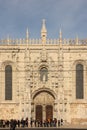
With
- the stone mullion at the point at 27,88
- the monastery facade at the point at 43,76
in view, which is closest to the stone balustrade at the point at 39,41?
the monastery facade at the point at 43,76

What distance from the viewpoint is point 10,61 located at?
196ft

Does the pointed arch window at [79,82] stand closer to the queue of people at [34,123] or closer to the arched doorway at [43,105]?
the arched doorway at [43,105]

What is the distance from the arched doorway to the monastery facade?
17 cm

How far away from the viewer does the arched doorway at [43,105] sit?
198 feet

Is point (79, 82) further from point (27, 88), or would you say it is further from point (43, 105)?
point (27, 88)

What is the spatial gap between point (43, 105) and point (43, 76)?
3591mm

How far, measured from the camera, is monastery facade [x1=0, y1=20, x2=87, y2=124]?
59250 millimetres

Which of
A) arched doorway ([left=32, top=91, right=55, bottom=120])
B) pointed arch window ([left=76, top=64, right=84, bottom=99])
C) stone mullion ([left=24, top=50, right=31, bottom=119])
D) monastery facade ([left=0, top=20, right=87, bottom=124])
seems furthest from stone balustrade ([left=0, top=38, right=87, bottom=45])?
arched doorway ([left=32, top=91, right=55, bottom=120])

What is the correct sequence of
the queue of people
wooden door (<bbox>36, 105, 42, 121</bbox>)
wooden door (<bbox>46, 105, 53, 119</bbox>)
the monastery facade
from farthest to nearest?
wooden door (<bbox>46, 105, 53, 119</bbox>) → wooden door (<bbox>36, 105, 42, 121</bbox>) → the monastery facade → the queue of people

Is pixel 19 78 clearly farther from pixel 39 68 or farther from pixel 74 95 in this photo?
pixel 74 95

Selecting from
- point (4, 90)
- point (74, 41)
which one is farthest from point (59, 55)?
point (4, 90)

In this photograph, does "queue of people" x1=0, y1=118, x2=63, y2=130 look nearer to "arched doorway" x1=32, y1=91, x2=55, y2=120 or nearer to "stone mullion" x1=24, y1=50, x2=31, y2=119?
"stone mullion" x1=24, y1=50, x2=31, y2=119

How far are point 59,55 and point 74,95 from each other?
499 cm

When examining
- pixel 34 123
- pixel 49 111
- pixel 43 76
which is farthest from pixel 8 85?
pixel 49 111
